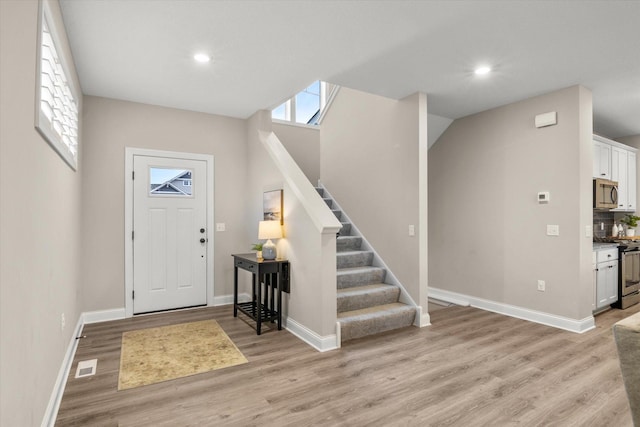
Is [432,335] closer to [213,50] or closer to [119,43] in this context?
[213,50]

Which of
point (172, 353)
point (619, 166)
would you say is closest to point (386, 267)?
point (172, 353)

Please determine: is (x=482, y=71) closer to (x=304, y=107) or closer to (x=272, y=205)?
(x=272, y=205)

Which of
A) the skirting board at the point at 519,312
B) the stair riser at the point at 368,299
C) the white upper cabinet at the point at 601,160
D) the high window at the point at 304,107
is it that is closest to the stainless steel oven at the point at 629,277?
the white upper cabinet at the point at 601,160

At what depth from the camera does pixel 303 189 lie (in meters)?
3.71

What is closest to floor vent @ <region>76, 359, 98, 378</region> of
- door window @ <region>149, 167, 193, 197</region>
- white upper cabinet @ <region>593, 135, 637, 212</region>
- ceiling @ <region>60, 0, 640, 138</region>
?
door window @ <region>149, 167, 193, 197</region>

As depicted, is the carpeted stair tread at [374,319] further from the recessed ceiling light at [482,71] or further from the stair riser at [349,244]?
the recessed ceiling light at [482,71]

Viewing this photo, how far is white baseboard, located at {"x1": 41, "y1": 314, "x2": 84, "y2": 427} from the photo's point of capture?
6.84 ft

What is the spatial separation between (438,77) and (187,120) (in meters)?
3.19

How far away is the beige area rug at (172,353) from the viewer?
2768 mm

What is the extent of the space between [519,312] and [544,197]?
1431 millimetres

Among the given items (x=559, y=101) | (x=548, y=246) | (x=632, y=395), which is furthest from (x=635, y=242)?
(x=632, y=395)

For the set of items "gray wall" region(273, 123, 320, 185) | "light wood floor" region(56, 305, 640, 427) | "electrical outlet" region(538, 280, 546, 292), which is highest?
"gray wall" region(273, 123, 320, 185)

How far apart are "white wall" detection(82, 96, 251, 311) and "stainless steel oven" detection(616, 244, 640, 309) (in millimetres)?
5435

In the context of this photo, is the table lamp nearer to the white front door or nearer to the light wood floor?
the light wood floor
